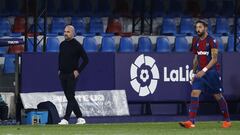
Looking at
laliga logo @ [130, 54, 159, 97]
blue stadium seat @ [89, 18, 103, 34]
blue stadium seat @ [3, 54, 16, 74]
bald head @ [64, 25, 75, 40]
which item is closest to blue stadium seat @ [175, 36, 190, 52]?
blue stadium seat @ [89, 18, 103, 34]

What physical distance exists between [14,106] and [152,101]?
3291mm

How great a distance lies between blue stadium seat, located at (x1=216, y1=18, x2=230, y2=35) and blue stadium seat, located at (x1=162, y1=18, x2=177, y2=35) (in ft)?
4.91

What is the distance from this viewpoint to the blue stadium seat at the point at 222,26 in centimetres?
2979

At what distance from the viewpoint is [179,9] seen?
31594 mm

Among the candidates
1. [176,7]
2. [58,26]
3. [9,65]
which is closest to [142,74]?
[9,65]

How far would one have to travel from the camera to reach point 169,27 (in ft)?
95.7

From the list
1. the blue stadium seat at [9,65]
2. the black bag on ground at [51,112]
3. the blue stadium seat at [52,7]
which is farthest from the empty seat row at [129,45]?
the black bag on ground at [51,112]

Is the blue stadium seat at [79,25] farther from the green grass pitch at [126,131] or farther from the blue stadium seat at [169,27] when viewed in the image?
the green grass pitch at [126,131]

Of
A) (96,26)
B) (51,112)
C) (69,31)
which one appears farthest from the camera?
(96,26)

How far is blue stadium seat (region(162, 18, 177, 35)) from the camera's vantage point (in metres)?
28.9

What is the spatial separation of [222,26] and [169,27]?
78.3 inches

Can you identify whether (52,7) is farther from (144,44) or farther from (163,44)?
(163,44)

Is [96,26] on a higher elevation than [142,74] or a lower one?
higher

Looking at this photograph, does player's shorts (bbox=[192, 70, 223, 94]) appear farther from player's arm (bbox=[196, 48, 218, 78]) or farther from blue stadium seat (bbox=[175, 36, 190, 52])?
blue stadium seat (bbox=[175, 36, 190, 52])
